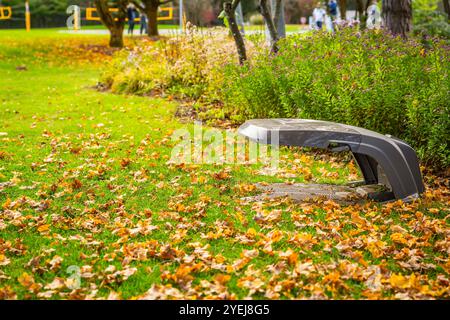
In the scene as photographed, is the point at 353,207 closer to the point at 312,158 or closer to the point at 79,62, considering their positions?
the point at 312,158

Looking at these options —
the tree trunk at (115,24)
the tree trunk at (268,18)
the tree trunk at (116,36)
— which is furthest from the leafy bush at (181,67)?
the tree trunk at (116,36)

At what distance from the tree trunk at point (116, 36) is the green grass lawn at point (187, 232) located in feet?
56.1

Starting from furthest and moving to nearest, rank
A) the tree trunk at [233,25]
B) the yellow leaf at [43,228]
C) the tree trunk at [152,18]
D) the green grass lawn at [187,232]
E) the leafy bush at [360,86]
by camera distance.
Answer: the tree trunk at [152,18], the tree trunk at [233,25], the leafy bush at [360,86], the yellow leaf at [43,228], the green grass lawn at [187,232]

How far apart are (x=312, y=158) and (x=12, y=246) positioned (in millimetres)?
4534

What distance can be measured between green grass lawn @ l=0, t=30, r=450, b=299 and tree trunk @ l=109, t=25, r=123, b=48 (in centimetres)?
1710

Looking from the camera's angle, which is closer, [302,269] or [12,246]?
[302,269]

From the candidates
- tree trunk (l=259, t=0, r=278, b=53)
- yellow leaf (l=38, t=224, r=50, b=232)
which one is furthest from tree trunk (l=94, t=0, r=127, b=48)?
yellow leaf (l=38, t=224, r=50, b=232)

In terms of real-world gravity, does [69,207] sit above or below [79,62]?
below

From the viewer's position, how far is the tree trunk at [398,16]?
12036 mm

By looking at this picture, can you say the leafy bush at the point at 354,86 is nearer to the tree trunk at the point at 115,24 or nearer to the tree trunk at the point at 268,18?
the tree trunk at the point at 268,18

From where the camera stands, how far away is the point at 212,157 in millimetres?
8594

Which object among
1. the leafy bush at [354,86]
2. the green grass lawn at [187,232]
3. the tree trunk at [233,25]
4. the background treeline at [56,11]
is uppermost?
the background treeline at [56,11]
